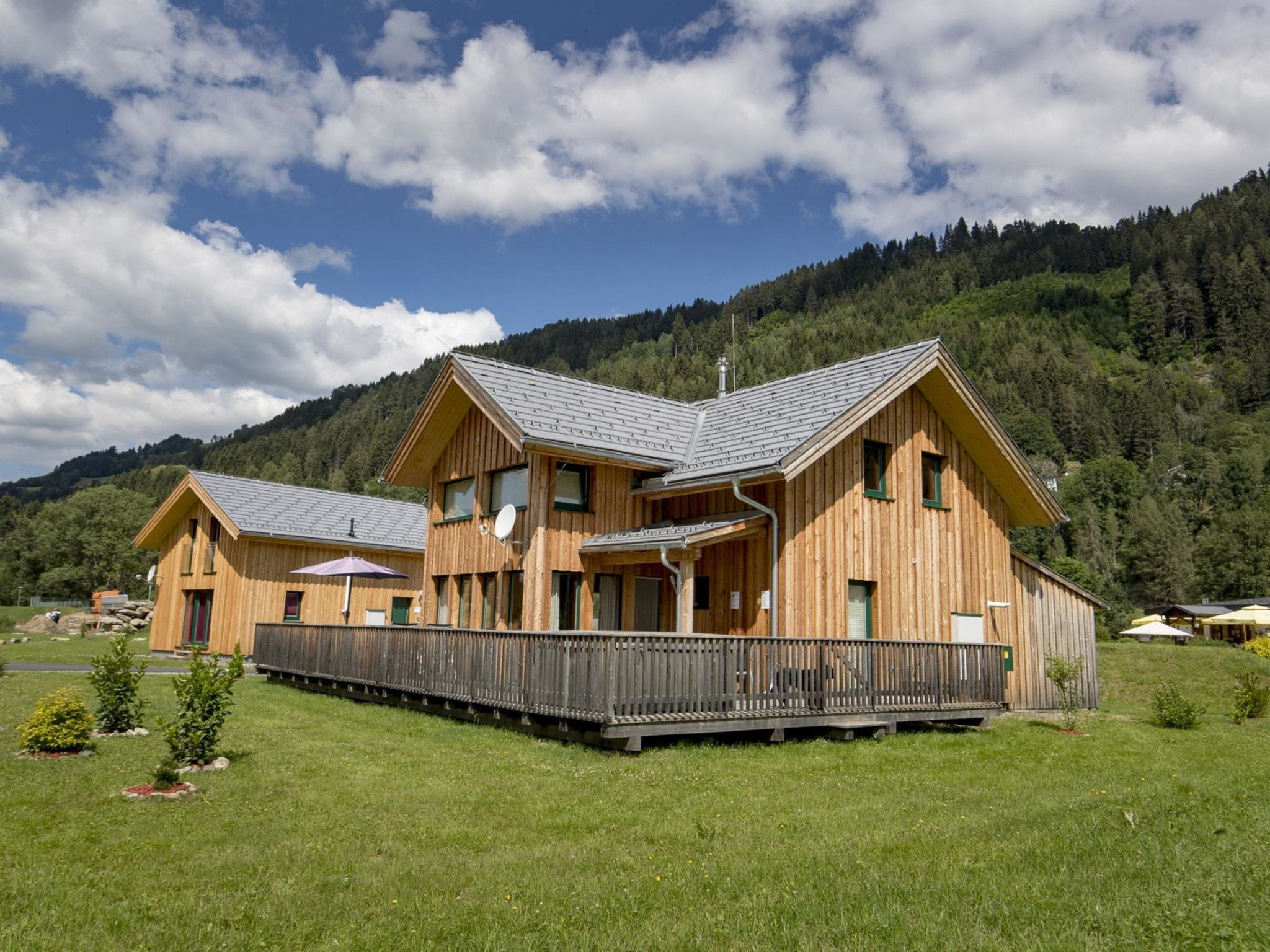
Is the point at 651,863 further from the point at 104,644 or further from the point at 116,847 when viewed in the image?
the point at 104,644

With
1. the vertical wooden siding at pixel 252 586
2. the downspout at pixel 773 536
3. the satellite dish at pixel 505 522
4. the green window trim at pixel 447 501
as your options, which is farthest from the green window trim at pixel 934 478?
the vertical wooden siding at pixel 252 586

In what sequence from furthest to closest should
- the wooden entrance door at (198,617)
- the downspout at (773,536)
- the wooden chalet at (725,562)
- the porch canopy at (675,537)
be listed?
1. the wooden entrance door at (198,617)
2. the downspout at (773,536)
3. the porch canopy at (675,537)
4. the wooden chalet at (725,562)

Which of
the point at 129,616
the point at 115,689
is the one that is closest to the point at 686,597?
the point at 115,689

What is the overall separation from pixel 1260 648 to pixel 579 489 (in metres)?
33.1

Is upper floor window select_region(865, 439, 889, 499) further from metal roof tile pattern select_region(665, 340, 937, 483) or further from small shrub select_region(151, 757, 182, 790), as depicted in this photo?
small shrub select_region(151, 757, 182, 790)

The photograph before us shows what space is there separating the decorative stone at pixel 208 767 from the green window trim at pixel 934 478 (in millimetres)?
14104

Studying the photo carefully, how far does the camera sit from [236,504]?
1224 inches

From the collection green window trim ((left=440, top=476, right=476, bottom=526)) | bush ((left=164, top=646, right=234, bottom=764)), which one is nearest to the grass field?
bush ((left=164, top=646, right=234, bottom=764))

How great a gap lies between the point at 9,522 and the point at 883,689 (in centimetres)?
12902

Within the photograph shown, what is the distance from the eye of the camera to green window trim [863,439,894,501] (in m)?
18.2

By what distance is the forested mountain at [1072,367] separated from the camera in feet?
347

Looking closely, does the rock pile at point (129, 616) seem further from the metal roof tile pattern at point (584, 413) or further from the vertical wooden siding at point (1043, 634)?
the vertical wooden siding at point (1043, 634)

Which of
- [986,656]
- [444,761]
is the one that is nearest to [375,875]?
[444,761]

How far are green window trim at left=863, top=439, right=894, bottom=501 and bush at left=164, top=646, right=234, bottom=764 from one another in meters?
12.3
